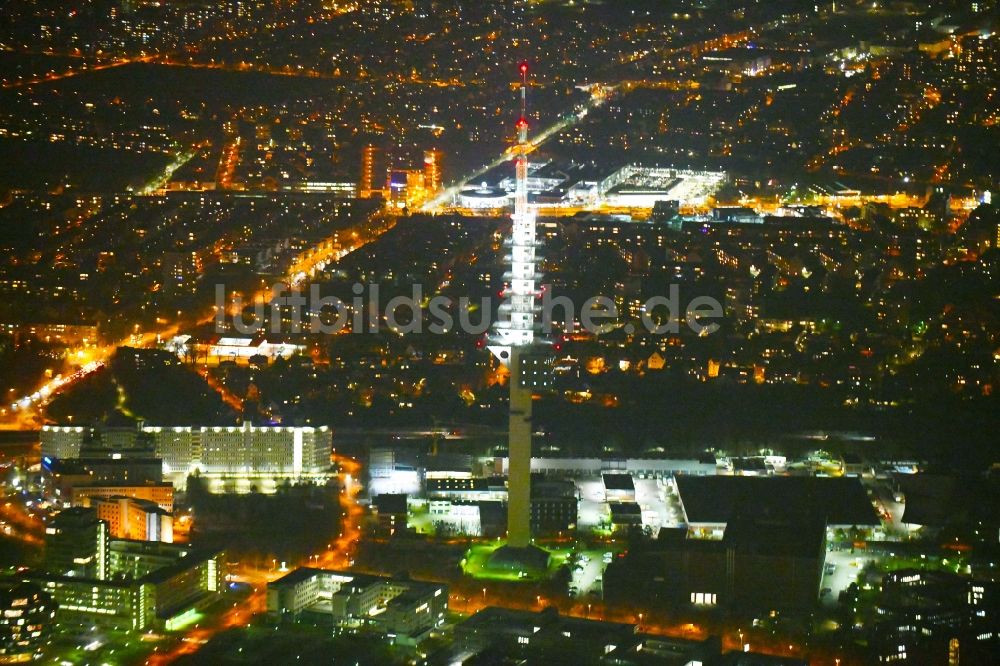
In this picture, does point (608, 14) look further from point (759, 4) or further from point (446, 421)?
point (446, 421)

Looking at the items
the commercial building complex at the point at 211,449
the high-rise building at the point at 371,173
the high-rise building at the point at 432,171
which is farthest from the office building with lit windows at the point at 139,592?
the high-rise building at the point at 371,173

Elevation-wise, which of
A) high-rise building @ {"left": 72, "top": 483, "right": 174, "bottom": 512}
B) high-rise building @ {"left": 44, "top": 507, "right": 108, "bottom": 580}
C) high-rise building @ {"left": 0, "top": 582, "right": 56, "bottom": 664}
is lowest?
high-rise building @ {"left": 0, "top": 582, "right": 56, "bottom": 664}

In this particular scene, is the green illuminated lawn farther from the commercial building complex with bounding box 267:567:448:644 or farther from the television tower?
the commercial building complex with bounding box 267:567:448:644

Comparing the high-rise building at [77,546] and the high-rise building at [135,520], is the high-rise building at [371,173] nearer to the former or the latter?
the high-rise building at [135,520]

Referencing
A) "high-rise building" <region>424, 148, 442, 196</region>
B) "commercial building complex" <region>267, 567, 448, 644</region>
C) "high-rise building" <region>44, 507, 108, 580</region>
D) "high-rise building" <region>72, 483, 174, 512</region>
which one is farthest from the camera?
"high-rise building" <region>424, 148, 442, 196</region>

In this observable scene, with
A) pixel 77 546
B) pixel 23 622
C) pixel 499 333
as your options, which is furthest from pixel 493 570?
pixel 23 622

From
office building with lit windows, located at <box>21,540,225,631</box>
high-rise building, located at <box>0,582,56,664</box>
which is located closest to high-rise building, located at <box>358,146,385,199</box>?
office building with lit windows, located at <box>21,540,225,631</box>

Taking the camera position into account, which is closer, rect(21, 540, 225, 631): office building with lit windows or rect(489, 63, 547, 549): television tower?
rect(21, 540, 225, 631): office building with lit windows
